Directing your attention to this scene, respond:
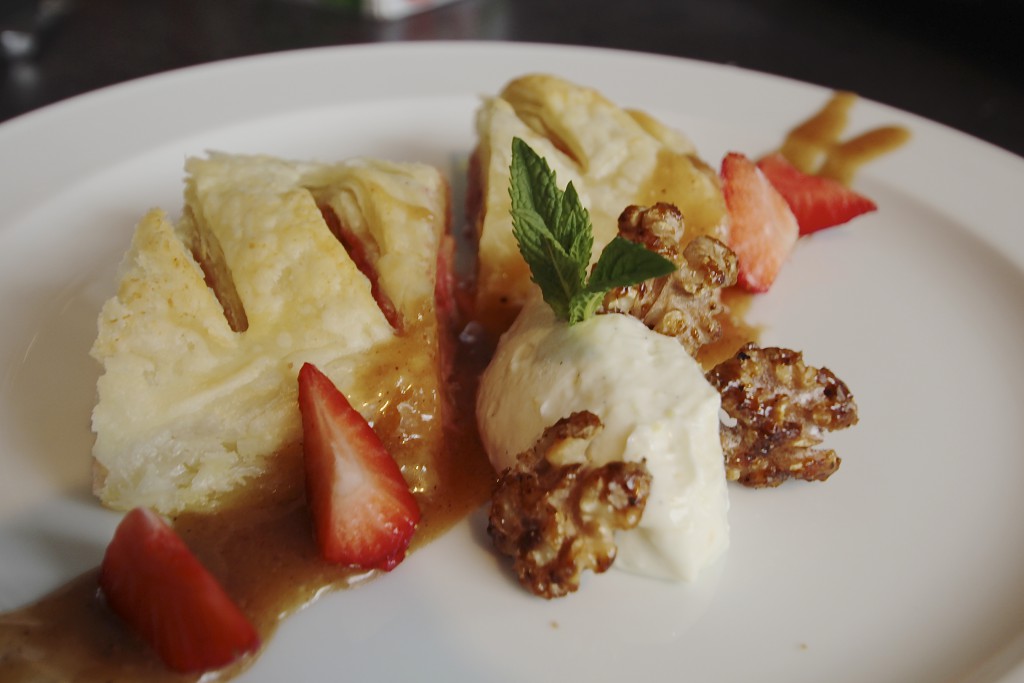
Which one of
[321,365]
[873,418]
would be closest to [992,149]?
[873,418]

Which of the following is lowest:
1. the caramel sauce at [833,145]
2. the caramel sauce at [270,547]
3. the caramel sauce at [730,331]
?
the caramel sauce at [270,547]

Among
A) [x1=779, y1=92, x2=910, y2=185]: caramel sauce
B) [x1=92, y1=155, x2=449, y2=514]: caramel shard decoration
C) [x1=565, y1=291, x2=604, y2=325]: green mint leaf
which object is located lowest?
[x1=92, y1=155, x2=449, y2=514]: caramel shard decoration

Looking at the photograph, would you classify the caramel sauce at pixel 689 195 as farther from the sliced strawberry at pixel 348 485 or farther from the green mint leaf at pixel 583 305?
the sliced strawberry at pixel 348 485

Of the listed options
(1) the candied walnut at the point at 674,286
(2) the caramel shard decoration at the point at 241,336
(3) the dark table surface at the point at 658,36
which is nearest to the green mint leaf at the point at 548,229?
(1) the candied walnut at the point at 674,286

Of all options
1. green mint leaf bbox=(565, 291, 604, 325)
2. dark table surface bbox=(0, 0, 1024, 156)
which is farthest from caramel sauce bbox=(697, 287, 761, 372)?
dark table surface bbox=(0, 0, 1024, 156)

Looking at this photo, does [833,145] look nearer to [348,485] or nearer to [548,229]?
[548,229]

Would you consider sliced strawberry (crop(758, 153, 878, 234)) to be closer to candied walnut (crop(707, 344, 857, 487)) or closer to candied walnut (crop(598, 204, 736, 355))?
candied walnut (crop(598, 204, 736, 355))
